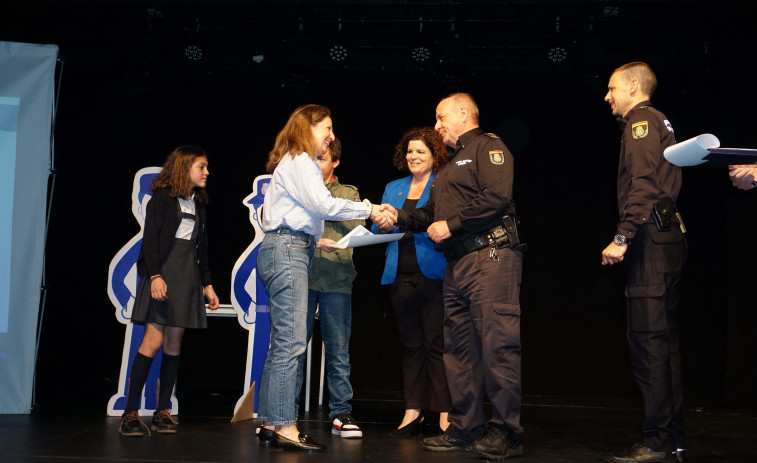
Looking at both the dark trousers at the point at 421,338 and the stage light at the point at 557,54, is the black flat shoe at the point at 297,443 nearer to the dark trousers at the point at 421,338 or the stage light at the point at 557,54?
the dark trousers at the point at 421,338

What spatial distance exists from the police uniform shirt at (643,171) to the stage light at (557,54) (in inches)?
111

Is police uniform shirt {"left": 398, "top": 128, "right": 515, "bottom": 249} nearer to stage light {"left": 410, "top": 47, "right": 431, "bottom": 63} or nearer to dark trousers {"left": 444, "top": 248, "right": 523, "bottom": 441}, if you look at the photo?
dark trousers {"left": 444, "top": 248, "right": 523, "bottom": 441}

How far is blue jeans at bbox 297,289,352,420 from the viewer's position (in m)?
3.75

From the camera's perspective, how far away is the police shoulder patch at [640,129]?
304 cm

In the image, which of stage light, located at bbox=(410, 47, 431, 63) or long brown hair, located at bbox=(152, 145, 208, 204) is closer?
long brown hair, located at bbox=(152, 145, 208, 204)

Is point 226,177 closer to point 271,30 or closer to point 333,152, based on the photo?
point 271,30

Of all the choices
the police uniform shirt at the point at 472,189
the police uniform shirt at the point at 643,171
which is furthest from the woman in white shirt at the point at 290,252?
the police uniform shirt at the point at 643,171

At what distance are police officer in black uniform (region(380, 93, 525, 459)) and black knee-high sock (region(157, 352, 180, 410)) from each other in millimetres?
1544

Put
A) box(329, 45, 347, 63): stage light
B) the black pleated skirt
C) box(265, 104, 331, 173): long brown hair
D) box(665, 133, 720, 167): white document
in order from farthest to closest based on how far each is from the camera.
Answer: box(329, 45, 347, 63): stage light
the black pleated skirt
box(265, 104, 331, 173): long brown hair
box(665, 133, 720, 167): white document

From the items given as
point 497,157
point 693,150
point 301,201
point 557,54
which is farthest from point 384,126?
point 693,150

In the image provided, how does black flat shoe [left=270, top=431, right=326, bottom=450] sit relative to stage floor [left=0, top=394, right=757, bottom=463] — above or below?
above

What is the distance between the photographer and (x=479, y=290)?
10.1ft

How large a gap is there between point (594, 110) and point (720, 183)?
4.15 feet

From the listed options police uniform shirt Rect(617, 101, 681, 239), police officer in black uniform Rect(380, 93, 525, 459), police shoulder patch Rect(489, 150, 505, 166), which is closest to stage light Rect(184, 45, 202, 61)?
police officer in black uniform Rect(380, 93, 525, 459)
